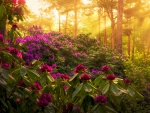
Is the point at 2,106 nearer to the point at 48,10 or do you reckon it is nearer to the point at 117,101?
the point at 117,101

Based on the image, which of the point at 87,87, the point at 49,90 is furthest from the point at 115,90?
the point at 49,90

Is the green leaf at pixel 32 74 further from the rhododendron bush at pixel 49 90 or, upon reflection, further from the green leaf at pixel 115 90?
the green leaf at pixel 115 90

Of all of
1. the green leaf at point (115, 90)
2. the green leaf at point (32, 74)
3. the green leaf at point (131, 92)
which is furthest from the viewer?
the green leaf at point (131, 92)

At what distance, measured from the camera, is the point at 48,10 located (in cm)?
3681

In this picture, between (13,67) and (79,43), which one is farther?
(79,43)

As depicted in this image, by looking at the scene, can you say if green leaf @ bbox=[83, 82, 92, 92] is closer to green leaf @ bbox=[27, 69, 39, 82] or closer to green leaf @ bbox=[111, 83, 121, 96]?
green leaf @ bbox=[111, 83, 121, 96]

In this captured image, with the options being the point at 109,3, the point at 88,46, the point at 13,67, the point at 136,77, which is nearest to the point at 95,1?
the point at 109,3

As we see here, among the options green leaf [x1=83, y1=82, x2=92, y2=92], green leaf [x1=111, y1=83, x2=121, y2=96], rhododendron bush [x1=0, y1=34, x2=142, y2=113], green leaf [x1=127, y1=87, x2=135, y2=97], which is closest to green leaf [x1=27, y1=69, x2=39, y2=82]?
rhododendron bush [x1=0, y1=34, x2=142, y2=113]

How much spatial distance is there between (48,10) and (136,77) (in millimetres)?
30465

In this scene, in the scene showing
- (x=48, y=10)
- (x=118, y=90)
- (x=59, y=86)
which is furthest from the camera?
(x=48, y=10)

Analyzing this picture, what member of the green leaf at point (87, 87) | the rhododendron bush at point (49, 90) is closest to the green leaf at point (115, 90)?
the rhododendron bush at point (49, 90)

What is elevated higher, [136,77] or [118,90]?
[118,90]

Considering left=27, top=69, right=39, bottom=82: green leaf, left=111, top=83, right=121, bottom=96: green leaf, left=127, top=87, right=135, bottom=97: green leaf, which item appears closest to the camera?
left=111, top=83, right=121, bottom=96: green leaf

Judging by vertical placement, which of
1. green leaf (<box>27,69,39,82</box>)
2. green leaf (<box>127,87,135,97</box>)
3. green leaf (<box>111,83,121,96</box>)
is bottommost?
green leaf (<box>127,87,135,97</box>)
